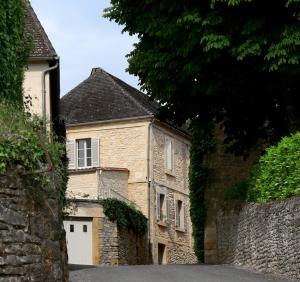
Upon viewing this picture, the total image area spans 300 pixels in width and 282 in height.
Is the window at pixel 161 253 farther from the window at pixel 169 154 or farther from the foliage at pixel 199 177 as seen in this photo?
the foliage at pixel 199 177

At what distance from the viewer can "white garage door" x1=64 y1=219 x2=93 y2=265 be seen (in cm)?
3622

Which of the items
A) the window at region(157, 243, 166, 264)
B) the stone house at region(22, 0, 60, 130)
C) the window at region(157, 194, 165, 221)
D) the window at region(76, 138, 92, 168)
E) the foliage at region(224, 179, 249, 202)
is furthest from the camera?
the window at region(76, 138, 92, 168)

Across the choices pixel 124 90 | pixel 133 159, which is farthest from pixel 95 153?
pixel 124 90

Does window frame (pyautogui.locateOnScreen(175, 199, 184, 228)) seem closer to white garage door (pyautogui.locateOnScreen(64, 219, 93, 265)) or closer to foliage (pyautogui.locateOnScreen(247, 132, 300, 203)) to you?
white garage door (pyautogui.locateOnScreen(64, 219, 93, 265))

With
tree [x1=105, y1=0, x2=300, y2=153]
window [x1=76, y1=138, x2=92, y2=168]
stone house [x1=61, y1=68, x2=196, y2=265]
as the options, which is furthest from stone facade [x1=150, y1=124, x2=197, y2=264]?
tree [x1=105, y1=0, x2=300, y2=153]

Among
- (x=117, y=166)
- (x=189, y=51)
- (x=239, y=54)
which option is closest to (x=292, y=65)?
(x=239, y=54)

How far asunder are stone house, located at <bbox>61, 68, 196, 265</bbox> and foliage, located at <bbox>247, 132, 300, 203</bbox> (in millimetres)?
17508

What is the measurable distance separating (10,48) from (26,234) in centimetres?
581

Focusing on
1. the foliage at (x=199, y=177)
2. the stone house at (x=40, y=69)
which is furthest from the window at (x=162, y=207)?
the stone house at (x=40, y=69)

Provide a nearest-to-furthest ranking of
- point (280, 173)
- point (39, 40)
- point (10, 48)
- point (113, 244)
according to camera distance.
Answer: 1. point (10, 48)
2. point (280, 173)
3. point (39, 40)
4. point (113, 244)

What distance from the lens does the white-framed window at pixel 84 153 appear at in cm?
4438

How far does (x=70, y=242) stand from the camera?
1449 inches

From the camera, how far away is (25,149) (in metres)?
12.0

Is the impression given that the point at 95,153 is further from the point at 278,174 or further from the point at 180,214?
the point at 278,174
